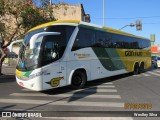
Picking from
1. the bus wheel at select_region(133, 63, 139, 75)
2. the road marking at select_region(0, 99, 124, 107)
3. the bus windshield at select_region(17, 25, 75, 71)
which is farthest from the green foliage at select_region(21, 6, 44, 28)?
the road marking at select_region(0, 99, 124, 107)

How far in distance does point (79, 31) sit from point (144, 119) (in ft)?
21.3

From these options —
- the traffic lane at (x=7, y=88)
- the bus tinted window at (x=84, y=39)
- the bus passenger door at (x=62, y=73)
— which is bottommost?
the traffic lane at (x=7, y=88)

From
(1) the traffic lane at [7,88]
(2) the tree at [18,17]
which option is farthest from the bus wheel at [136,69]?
(1) the traffic lane at [7,88]

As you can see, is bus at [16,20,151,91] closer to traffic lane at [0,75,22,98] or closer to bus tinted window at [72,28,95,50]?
bus tinted window at [72,28,95,50]

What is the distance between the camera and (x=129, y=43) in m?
18.6

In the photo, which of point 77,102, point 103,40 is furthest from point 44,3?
point 77,102

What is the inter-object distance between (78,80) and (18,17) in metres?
9.01

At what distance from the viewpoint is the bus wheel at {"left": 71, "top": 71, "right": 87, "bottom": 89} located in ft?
39.8

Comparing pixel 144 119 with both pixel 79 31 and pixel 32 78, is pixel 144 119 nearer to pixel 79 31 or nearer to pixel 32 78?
pixel 32 78

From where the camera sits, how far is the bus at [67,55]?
1025 centimetres

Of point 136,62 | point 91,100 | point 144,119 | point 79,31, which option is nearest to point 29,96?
point 91,100

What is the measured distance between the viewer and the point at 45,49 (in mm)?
10406

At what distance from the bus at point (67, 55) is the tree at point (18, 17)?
20.5 ft

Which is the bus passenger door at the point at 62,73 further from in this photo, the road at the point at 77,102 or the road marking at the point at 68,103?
the road marking at the point at 68,103
